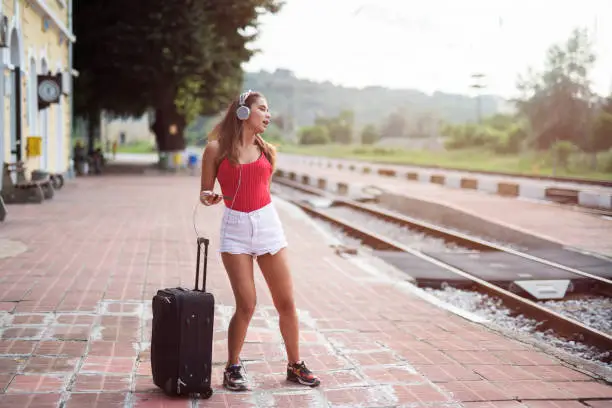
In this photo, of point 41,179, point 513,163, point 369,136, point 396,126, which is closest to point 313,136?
point 369,136

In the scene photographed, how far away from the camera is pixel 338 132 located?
4562 inches

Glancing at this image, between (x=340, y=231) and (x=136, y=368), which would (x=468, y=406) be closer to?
(x=136, y=368)

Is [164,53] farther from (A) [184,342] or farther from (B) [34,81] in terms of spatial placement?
(A) [184,342]

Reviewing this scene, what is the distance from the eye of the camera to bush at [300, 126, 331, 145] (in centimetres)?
10644

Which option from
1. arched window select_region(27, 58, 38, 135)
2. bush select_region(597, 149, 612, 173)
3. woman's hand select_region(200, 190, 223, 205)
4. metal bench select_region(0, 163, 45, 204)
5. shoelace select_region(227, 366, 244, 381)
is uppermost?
arched window select_region(27, 58, 38, 135)

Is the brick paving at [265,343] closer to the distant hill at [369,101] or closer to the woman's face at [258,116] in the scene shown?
the woman's face at [258,116]

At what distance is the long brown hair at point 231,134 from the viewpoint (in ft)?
14.2

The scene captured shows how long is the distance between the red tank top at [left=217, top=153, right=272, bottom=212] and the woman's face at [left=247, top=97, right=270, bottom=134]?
187 mm

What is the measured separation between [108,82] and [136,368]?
27.4m

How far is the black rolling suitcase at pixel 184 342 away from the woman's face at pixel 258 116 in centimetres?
77

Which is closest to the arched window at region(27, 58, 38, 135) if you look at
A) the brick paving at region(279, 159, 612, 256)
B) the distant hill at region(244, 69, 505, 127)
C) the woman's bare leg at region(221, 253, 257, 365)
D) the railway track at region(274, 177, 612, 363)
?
the railway track at region(274, 177, 612, 363)

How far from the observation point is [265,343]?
555cm

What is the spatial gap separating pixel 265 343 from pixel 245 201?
1.58m

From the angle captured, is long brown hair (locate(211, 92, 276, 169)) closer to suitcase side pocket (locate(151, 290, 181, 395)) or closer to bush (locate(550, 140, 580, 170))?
suitcase side pocket (locate(151, 290, 181, 395))
